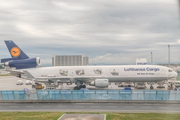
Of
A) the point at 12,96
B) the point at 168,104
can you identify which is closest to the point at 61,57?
the point at 12,96

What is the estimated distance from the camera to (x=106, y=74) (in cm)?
4256

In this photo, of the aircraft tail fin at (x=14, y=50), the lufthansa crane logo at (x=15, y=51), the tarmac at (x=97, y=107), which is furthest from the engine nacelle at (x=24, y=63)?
the tarmac at (x=97, y=107)

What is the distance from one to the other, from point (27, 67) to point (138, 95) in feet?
98.9

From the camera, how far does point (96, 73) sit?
42969 mm

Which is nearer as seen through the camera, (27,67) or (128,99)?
(128,99)

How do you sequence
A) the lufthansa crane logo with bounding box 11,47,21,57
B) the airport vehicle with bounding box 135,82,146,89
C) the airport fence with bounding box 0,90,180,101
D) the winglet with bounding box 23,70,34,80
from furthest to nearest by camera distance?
the lufthansa crane logo with bounding box 11,47,21,57, the airport vehicle with bounding box 135,82,146,89, the winglet with bounding box 23,70,34,80, the airport fence with bounding box 0,90,180,101

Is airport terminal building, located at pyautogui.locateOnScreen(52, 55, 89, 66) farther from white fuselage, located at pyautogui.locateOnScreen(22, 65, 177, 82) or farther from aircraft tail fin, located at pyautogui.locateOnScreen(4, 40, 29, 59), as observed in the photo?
white fuselage, located at pyautogui.locateOnScreen(22, 65, 177, 82)

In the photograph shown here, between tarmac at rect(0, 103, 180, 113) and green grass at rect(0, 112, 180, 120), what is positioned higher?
green grass at rect(0, 112, 180, 120)

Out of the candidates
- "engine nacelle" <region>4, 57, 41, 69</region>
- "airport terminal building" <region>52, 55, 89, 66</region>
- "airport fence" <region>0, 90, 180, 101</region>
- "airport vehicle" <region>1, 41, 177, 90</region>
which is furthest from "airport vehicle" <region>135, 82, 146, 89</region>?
"airport terminal building" <region>52, 55, 89, 66</region>

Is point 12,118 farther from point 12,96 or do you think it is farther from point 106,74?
point 106,74

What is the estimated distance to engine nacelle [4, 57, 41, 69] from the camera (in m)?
43.6

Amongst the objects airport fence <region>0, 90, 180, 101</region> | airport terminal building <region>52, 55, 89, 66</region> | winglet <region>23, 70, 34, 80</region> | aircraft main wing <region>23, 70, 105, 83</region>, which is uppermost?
airport terminal building <region>52, 55, 89, 66</region>

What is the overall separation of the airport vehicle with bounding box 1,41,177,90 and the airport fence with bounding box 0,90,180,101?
11.6m

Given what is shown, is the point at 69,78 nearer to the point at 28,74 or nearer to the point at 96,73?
the point at 96,73
